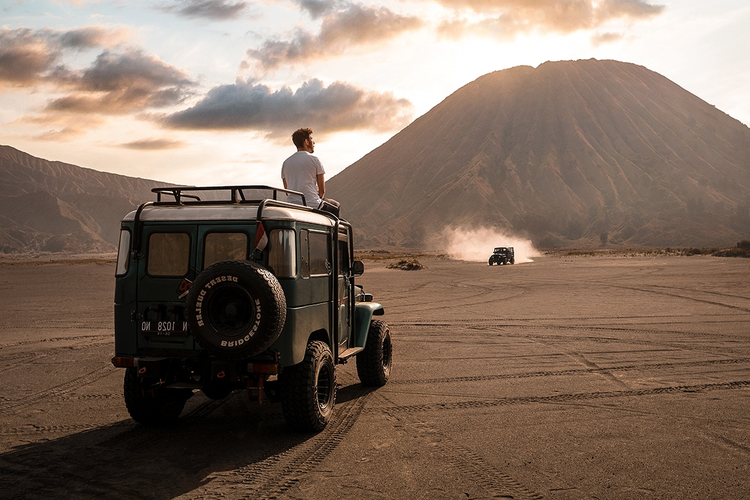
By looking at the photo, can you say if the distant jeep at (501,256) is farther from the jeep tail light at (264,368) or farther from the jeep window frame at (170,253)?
the jeep tail light at (264,368)

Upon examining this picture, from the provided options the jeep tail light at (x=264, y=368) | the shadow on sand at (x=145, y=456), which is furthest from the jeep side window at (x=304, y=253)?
the shadow on sand at (x=145, y=456)

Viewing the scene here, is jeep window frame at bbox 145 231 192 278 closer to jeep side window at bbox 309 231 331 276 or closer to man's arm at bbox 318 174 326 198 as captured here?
jeep side window at bbox 309 231 331 276

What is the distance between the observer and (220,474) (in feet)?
18.9

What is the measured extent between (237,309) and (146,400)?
71.6 inches

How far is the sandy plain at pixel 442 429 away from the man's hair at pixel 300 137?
11.9 feet

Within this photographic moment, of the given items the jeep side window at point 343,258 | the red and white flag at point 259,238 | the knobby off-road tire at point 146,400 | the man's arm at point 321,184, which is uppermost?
the man's arm at point 321,184

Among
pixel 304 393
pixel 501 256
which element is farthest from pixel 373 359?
pixel 501 256

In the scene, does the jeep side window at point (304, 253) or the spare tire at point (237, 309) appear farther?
the jeep side window at point (304, 253)

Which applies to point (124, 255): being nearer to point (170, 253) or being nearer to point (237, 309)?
point (170, 253)

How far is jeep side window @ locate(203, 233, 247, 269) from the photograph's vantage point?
6.84 metres

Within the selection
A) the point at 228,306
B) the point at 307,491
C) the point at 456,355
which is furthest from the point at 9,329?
the point at 307,491

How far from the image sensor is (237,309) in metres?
6.35

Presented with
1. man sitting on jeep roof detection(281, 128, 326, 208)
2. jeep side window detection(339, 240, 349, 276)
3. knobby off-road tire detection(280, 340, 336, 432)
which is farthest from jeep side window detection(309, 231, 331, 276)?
knobby off-road tire detection(280, 340, 336, 432)

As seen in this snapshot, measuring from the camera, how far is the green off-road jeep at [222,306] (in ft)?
20.5
